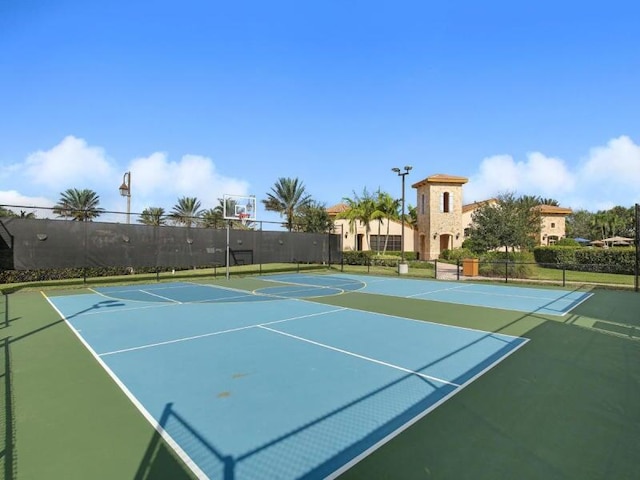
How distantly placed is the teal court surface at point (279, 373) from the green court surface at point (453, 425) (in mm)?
229

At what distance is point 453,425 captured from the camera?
3.72m

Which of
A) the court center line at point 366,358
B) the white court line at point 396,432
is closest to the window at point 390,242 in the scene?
the court center line at point 366,358

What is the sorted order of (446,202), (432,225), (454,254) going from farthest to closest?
1. (446,202)
2. (432,225)
3. (454,254)

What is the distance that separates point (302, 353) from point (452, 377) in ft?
7.82

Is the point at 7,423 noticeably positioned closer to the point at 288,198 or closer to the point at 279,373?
the point at 279,373

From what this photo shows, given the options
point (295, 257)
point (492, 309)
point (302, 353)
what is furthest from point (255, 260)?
point (302, 353)

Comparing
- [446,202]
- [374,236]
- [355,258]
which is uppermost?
[446,202]

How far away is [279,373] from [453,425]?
95.5 inches

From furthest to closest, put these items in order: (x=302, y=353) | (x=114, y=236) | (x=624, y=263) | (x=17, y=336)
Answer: (x=624, y=263) < (x=114, y=236) < (x=17, y=336) < (x=302, y=353)

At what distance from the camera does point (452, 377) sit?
16.6 ft

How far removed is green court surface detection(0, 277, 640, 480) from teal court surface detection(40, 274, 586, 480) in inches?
9.0

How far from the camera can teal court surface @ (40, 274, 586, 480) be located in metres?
3.35

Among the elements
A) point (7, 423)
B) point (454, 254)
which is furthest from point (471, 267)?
point (7, 423)

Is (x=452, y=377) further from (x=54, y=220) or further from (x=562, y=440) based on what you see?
(x=54, y=220)
